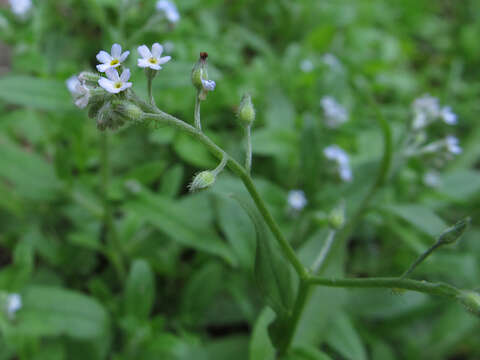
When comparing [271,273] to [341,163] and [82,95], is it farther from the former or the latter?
[341,163]

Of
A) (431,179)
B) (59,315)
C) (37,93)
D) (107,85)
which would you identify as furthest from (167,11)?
(431,179)

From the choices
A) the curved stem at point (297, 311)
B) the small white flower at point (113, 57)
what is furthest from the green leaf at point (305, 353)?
the small white flower at point (113, 57)

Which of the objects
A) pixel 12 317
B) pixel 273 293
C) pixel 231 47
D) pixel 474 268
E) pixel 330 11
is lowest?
pixel 474 268

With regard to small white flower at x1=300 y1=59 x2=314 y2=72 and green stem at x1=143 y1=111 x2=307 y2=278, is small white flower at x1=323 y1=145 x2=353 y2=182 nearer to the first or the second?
small white flower at x1=300 y1=59 x2=314 y2=72

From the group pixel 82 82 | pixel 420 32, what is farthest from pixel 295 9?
pixel 82 82

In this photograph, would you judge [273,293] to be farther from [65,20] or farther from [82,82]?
[65,20]
